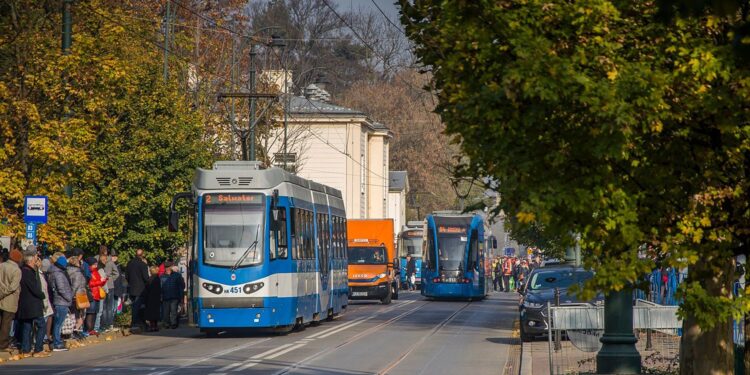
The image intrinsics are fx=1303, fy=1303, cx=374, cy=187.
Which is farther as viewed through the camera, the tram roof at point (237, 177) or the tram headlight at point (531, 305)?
the tram roof at point (237, 177)

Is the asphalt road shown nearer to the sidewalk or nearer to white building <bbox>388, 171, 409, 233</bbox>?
the sidewalk

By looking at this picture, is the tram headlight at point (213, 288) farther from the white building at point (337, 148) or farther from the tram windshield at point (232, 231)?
the white building at point (337, 148)

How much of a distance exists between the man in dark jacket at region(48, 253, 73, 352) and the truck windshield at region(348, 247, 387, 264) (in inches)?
998

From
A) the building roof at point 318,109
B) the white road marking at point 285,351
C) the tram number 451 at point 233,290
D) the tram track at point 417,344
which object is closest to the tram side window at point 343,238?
the tram track at point 417,344

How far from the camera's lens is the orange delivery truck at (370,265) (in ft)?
156

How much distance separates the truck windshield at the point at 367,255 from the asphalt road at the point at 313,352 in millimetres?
13102

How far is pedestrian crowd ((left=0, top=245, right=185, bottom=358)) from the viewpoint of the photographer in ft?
68.0

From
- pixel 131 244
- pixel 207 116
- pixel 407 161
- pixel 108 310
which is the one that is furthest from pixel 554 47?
pixel 407 161

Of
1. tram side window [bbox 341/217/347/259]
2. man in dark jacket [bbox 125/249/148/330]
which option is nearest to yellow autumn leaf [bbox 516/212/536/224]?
man in dark jacket [bbox 125/249/148/330]

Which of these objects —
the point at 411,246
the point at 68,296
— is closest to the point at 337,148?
the point at 411,246

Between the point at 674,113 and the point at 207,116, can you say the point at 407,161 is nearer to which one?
the point at 207,116

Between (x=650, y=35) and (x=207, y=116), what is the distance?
37825 mm

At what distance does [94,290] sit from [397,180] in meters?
72.6

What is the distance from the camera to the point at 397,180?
9719 centimetres
